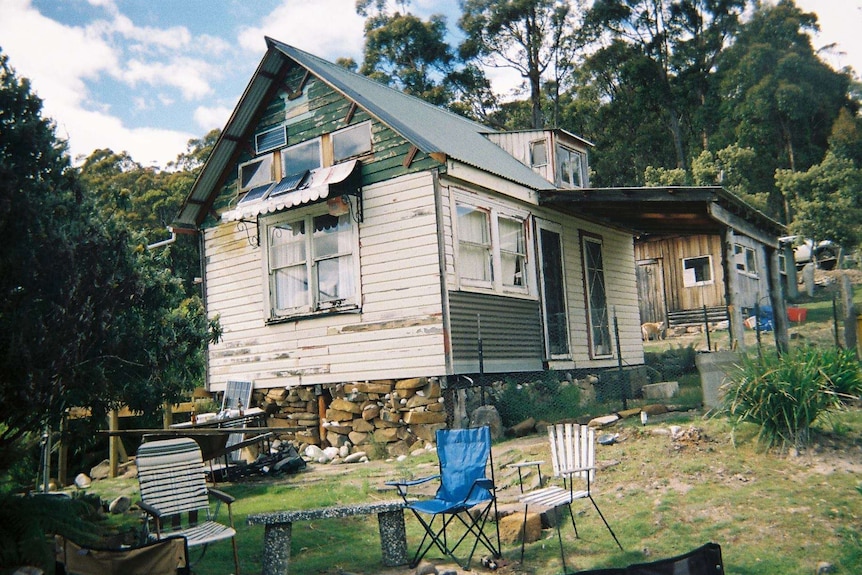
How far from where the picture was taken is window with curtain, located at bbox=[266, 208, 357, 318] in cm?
1247

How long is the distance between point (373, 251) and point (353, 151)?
1.88 metres

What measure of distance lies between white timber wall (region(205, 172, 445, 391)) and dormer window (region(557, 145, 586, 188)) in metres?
5.53

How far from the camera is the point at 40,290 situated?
5297mm

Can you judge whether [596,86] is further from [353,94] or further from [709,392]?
[709,392]

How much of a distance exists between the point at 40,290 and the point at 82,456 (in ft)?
32.8

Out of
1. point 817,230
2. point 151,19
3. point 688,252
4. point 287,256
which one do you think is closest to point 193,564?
point 287,256

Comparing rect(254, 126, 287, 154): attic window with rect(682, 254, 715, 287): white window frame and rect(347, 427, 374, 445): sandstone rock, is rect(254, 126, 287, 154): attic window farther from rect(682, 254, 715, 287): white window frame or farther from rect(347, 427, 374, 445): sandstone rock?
rect(682, 254, 715, 287): white window frame

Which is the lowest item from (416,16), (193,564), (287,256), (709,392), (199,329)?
(193,564)

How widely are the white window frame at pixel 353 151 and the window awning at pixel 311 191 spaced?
25 centimetres

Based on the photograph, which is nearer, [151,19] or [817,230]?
[151,19]

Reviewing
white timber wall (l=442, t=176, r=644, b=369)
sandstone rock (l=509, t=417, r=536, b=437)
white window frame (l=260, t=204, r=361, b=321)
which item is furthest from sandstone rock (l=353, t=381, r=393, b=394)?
sandstone rock (l=509, t=417, r=536, b=437)

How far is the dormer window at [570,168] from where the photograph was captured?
53.8 feet

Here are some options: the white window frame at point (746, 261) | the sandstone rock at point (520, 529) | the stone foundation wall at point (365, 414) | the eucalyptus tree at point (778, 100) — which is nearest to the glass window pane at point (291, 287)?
the stone foundation wall at point (365, 414)

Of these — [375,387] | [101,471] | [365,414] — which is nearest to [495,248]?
[375,387]
